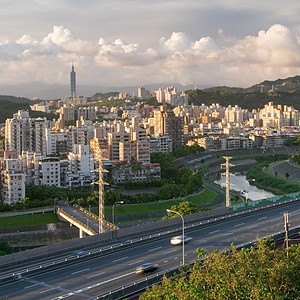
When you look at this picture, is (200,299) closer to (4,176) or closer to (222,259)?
(222,259)

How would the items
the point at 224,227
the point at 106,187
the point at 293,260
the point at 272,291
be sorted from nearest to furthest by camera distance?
the point at 272,291 < the point at 293,260 < the point at 224,227 < the point at 106,187

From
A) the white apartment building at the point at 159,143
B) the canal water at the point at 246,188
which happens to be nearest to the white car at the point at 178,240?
the canal water at the point at 246,188

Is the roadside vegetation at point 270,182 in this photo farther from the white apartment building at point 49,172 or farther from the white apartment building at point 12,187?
the white apartment building at point 12,187

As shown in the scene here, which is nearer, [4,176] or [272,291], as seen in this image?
[272,291]

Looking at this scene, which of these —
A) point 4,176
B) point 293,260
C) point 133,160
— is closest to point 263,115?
point 133,160

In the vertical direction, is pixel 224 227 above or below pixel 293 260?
below

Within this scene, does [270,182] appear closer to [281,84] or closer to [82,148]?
[82,148]
